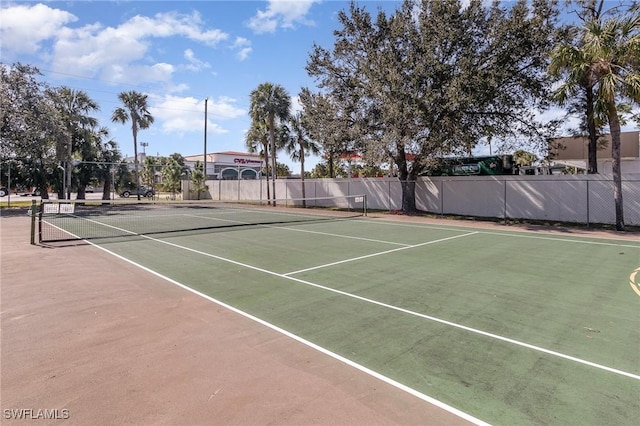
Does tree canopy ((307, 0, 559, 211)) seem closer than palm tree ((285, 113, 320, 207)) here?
Yes

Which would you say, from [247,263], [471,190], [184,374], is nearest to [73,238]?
[247,263]

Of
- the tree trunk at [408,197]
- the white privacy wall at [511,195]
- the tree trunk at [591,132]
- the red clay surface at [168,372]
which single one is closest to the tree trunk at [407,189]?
the tree trunk at [408,197]

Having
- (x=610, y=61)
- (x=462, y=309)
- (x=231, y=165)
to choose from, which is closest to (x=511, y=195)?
(x=610, y=61)

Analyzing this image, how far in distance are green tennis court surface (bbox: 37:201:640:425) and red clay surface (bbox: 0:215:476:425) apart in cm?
53

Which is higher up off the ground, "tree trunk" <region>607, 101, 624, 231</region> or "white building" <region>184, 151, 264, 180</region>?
"white building" <region>184, 151, 264, 180</region>

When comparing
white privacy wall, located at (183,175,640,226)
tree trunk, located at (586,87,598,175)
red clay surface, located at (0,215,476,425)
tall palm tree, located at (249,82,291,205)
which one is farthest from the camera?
tall palm tree, located at (249,82,291,205)

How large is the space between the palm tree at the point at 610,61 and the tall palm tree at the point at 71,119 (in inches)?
1425

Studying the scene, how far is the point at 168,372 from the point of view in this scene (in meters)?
4.47

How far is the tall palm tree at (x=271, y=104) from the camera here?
34.3m

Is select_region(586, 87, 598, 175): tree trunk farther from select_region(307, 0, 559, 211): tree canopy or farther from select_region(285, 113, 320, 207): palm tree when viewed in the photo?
select_region(285, 113, 320, 207): palm tree

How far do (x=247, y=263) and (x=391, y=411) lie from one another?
295 inches

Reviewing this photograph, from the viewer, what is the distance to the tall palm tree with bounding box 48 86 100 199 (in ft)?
107

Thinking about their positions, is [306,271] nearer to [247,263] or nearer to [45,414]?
[247,263]

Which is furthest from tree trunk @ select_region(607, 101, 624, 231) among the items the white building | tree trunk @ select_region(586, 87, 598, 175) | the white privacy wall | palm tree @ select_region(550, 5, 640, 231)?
the white building
